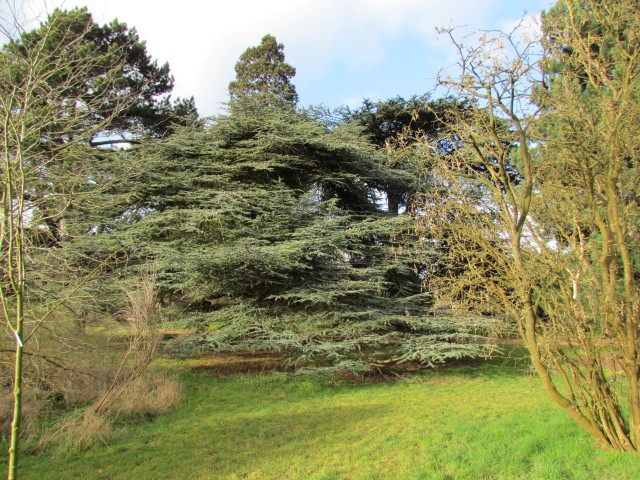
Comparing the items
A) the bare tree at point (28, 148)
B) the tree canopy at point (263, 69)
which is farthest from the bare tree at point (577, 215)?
Answer: the tree canopy at point (263, 69)

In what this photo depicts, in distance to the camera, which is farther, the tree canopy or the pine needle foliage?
the tree canopy

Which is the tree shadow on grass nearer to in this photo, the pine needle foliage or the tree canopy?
the pine needle foliage

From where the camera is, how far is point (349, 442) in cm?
552

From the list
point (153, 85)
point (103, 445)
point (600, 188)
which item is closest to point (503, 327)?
point (600, 188)

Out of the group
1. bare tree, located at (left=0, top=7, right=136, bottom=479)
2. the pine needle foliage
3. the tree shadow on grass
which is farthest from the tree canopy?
the tree shadow on grass

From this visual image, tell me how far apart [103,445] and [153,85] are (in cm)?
1559

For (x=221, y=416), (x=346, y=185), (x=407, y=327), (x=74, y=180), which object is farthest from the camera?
(x=346, y=185)

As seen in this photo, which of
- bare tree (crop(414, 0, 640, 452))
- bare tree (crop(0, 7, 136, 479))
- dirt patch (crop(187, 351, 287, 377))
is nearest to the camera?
bare tree (crop(0, 7, 136, 479))

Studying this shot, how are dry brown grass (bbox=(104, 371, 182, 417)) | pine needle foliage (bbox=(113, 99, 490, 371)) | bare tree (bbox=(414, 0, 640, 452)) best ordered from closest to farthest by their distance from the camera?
bare tree (bbox=(414, 0, 640, 452))
dry brown grass (bbox=(104, 371, 182, 417))
pine needle foliage (bbox=(113, 99, 490, 371))

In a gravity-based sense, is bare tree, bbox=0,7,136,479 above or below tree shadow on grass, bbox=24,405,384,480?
above

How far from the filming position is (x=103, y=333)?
8172 millimetres

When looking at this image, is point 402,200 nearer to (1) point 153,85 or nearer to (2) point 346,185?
(2) point 346,185

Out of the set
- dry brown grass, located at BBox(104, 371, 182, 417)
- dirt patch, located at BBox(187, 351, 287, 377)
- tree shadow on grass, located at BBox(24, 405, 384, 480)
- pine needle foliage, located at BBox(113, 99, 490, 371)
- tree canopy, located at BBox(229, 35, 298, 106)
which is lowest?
dirt patch, located at BBox(187, 351, 287, 377)

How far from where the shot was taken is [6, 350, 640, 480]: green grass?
4.46 meters
